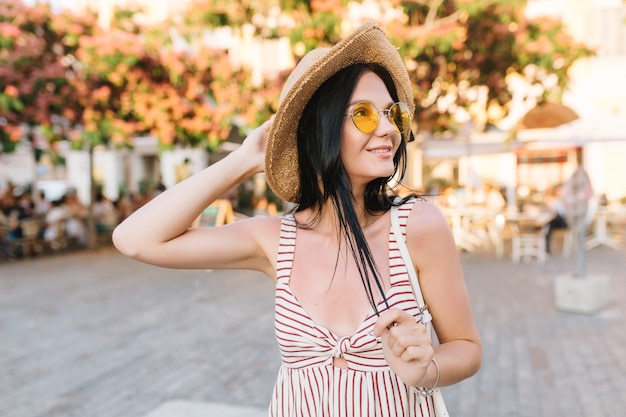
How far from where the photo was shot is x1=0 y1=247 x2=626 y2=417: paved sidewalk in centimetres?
390

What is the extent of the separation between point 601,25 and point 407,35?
14.5 m

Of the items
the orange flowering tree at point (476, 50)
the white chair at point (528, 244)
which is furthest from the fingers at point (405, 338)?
the white chair at point (528, 244)

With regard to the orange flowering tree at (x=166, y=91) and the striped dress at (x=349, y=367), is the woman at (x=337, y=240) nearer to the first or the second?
the striped dress at (x=349, y=367)

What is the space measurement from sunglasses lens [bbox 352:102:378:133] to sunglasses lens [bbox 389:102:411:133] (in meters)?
0.06

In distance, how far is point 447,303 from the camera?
1347 mm

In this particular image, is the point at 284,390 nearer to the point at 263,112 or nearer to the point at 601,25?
the point at 263,112

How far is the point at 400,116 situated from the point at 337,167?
8.8 inches

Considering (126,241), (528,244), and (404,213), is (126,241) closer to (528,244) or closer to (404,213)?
(404,213)

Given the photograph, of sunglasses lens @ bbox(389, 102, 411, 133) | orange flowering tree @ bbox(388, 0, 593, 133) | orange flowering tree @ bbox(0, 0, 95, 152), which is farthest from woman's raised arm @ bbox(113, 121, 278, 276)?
orange flowering tree @ bbox(0, 0, 95, 152)

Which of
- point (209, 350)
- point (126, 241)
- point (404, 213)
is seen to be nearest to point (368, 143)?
point (404, 213)

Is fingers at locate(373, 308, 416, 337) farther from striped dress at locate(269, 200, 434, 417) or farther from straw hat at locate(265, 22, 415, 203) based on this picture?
straw hat at locate(265, 22, 415, 203)

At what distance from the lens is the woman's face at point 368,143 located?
4.58 ft

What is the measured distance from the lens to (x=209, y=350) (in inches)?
205

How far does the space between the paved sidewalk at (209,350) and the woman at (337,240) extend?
2126mm
